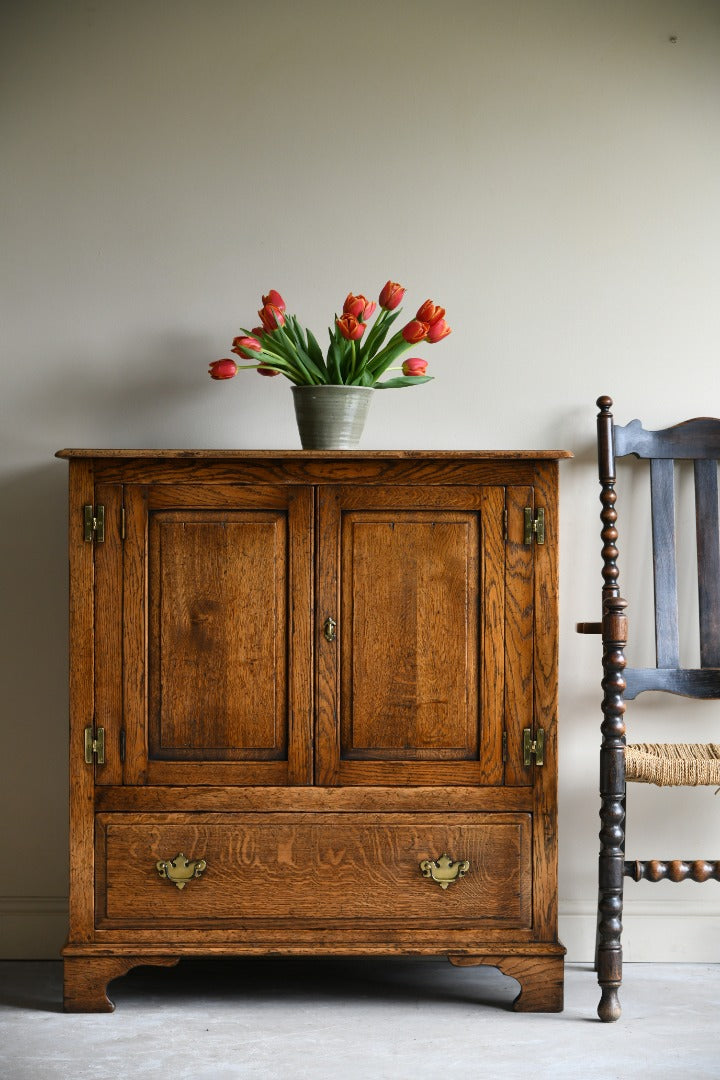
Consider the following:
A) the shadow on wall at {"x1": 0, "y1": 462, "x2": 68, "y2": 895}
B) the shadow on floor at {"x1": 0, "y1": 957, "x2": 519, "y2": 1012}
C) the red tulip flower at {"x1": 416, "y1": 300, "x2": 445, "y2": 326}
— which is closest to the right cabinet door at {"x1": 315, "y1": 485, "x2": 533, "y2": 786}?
the red tulip flower at {"x1": 416, "y1": 300, "x2": 445, "y2": 326}

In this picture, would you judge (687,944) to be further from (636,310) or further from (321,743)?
(636,310)

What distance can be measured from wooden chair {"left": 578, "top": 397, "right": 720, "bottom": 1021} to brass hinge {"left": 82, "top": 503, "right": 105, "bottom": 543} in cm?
106

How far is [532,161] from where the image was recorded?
8.26 ft

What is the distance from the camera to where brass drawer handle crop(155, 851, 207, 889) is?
2043 millimetres

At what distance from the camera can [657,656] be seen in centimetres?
234

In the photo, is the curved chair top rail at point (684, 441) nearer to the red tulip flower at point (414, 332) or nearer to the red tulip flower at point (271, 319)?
the red tulip flower at point (414, 332)

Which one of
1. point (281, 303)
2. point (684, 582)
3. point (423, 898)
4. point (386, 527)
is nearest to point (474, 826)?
point (423, 898)

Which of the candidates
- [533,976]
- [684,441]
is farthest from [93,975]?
[684,441]

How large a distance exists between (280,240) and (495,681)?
121cm

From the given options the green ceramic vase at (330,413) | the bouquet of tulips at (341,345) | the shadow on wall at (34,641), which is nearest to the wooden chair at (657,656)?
the bouquet of tulips at (341,345)

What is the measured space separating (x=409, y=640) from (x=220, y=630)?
0.39 meters

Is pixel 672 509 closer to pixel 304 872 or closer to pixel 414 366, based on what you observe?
pixel 414 366

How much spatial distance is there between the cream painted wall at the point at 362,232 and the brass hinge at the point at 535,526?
1.50 feet

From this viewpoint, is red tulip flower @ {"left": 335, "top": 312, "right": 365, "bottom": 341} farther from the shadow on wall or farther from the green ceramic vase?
the shadow on wall
